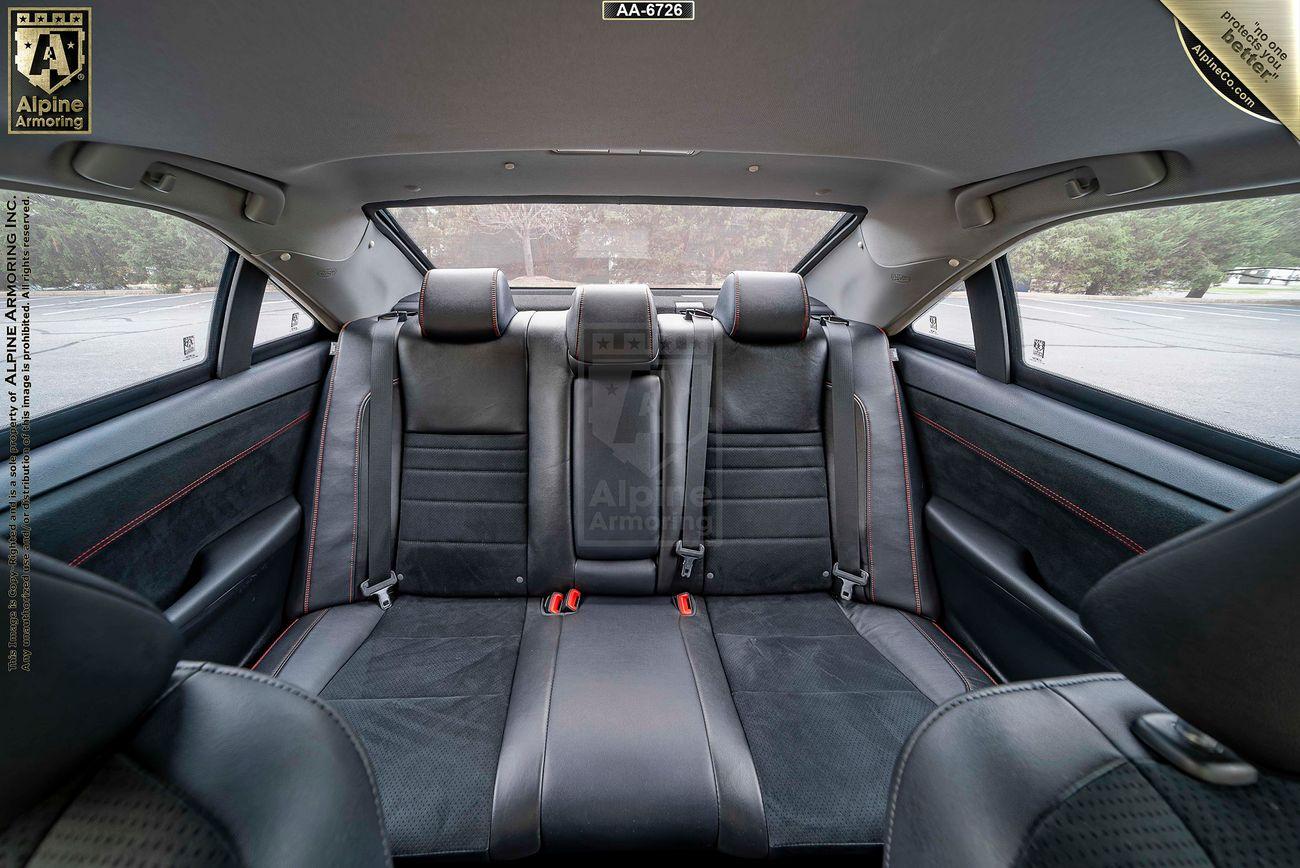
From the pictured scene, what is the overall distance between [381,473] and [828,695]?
1.72 m

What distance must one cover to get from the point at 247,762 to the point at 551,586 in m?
1.38

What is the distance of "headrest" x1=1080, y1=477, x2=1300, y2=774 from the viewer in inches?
17.8

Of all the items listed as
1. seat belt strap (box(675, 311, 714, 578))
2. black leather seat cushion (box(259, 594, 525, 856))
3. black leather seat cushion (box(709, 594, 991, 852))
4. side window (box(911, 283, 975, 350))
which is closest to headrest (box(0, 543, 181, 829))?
black leather seat cushion (box(259, 594, 525, 856))

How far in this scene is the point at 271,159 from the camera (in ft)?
4.63

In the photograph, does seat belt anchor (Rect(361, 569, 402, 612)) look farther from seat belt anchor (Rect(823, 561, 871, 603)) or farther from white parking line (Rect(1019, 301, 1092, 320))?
white parking line (Rect(1019, 301, 1092, 320))

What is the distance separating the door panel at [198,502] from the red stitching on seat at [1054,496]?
7.35 feet

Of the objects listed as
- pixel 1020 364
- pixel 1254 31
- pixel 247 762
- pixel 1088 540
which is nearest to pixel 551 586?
pixel 247 762

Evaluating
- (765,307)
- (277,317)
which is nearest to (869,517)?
(765,307)

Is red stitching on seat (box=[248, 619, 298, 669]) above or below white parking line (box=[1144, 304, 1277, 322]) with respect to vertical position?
below

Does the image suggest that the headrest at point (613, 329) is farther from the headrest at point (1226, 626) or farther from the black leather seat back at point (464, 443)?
the headrest at point (1226, 626)

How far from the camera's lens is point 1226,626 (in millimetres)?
480

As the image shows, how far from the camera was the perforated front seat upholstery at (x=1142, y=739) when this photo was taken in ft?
1.54

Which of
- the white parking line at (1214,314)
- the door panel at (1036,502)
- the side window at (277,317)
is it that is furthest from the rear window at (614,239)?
the white parking line at (1214,314)

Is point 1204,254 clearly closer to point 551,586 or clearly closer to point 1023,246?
point 1023,246
